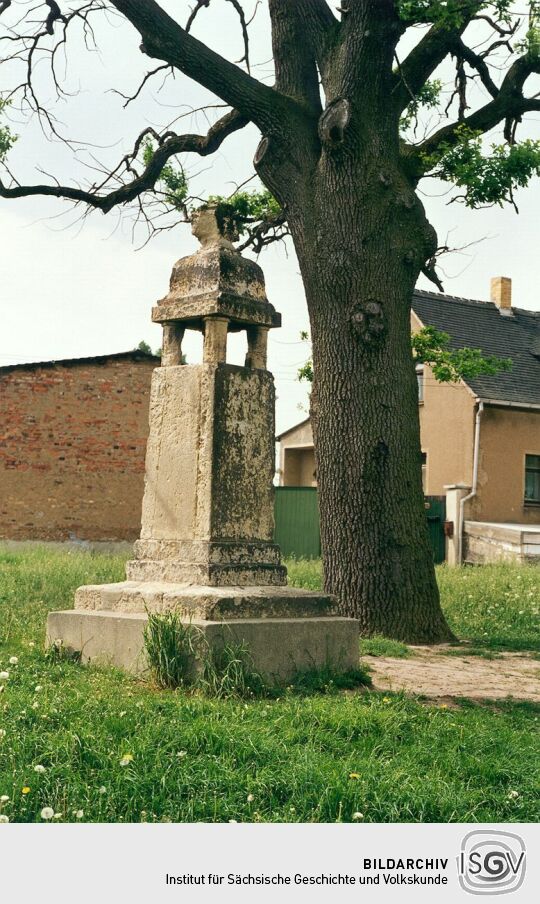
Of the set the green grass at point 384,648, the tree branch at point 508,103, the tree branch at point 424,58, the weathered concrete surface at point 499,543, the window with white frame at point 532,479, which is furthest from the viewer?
the window with white frame at point 532,479

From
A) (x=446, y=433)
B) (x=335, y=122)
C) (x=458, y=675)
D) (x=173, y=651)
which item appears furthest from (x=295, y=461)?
(x=173, y=651)

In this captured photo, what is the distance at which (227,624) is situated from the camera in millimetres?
6438

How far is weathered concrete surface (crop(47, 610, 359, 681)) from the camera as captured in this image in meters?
6.53

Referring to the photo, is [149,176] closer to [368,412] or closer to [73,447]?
[368,412]

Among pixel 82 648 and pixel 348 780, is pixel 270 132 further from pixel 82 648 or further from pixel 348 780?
pixel 348 780

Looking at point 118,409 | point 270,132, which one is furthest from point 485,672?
point 118,409

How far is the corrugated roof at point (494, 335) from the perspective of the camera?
26.4m

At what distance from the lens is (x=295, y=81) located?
1069cm

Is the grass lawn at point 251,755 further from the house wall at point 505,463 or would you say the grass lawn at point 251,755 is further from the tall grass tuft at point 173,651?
the house wall at point 505,463

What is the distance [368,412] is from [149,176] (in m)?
4.54

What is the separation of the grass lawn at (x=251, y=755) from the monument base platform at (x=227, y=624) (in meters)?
0.29
